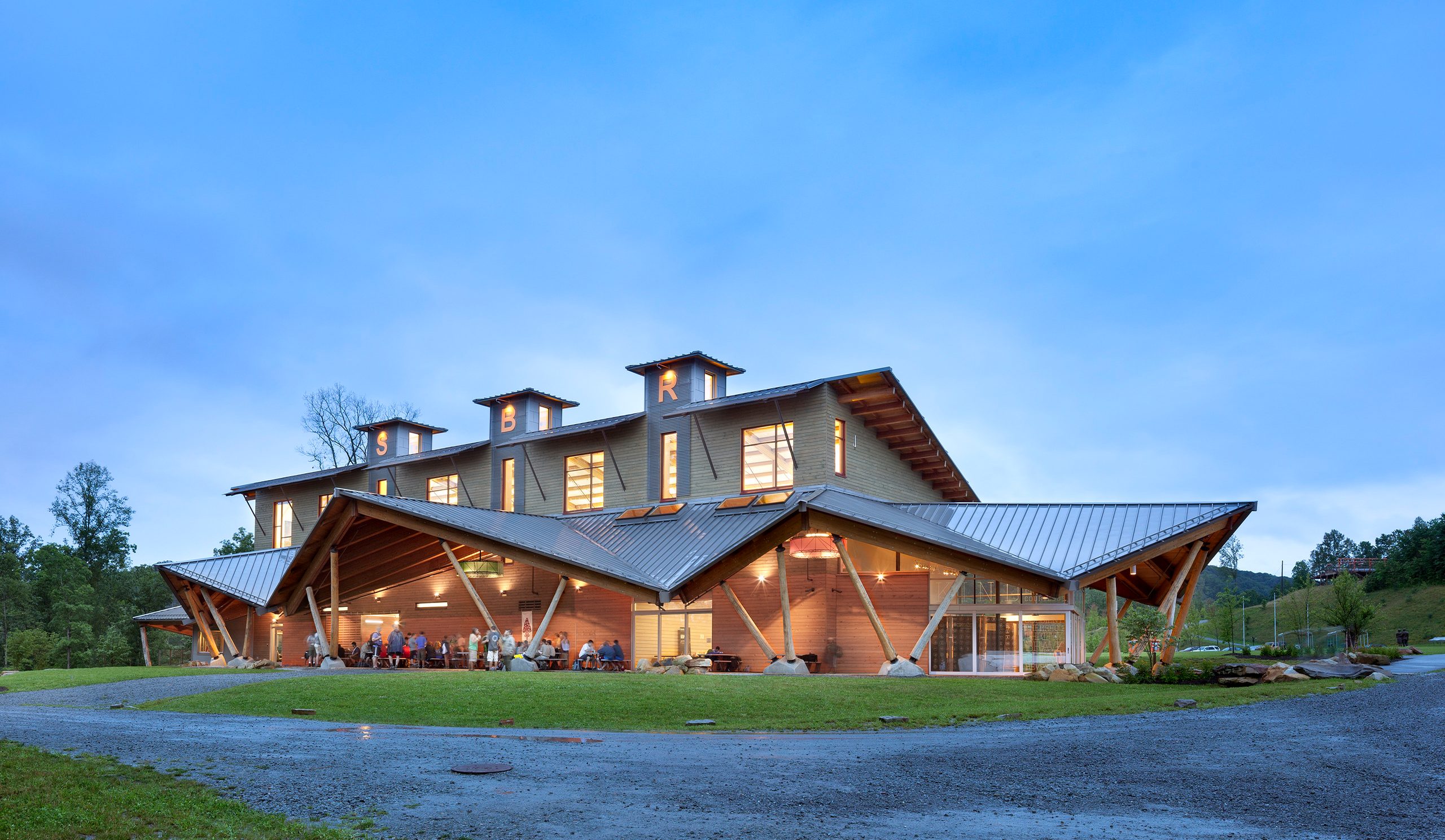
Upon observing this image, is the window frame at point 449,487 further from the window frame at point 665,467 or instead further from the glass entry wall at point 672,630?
the glass entry wall at point 672,630

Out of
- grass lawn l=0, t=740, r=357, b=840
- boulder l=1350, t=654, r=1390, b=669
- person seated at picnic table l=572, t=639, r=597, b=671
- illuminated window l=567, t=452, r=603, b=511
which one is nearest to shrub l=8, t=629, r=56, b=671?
illuminated window l=567, t=452, r=603, b=511

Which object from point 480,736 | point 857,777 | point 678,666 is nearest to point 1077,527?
point 678,666

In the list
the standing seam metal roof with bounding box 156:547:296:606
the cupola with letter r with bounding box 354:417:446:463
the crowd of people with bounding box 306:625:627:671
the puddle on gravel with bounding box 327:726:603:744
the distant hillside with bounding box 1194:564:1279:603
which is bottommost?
the distant hillside with bounding box 1194:564:1279:603

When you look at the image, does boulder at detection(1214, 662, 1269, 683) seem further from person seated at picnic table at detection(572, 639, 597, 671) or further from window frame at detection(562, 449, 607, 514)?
window frame at detection(562, 449, 607, 514)

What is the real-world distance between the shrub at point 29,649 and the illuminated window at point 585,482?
103 feet


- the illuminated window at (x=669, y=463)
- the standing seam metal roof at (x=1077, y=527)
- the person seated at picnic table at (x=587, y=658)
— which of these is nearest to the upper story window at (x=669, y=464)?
the illuminated window at (x=669, y=463)

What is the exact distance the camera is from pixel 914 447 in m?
30.0

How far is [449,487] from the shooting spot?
1430 inches

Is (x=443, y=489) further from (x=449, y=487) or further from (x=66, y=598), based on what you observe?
(x=66, y=598)

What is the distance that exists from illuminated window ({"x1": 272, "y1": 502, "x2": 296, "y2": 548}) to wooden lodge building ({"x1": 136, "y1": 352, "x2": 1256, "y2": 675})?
4.20 m

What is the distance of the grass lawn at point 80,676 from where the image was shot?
24.2 m

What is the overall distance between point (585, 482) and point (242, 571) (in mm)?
13305

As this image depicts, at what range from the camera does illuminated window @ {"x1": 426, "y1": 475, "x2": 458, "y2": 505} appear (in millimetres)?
36094

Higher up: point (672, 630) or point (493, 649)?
point (672, 630)
